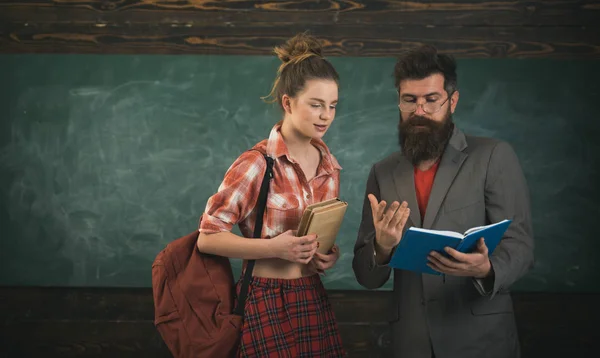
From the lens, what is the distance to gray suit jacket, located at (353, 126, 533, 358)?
2.18 meters

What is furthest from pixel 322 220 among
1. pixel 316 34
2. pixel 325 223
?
pixel 316 34

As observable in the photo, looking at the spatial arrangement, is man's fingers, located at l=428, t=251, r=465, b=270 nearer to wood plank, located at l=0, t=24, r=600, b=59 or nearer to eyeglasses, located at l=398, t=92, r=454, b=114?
eyeglasses, located at l=398, t=92, r=454, b=114

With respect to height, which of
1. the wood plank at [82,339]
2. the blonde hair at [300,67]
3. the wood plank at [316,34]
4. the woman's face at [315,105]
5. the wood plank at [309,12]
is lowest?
the wood plank at [82,339]

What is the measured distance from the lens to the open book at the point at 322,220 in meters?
2.05

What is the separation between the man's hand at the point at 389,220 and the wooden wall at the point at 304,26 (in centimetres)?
206

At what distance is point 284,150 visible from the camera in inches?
87.4

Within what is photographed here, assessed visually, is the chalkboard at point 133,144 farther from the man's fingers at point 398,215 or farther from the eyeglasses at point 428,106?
the man's fingers at point 398,215

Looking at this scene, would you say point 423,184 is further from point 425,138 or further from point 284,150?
point 284,150

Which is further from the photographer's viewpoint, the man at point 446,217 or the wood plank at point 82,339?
the wood plank at point 82,339

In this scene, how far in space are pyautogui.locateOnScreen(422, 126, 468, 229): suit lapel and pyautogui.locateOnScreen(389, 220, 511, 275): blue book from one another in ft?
0.72

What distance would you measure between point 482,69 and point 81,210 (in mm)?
2466

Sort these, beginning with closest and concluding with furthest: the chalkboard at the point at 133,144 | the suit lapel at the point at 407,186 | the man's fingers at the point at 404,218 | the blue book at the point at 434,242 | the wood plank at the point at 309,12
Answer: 1. the blue book at the point at 434,242
2. the man's fingers at the point at 404,218
3. the suit lapel at the point at 407,186
4. the wood plank at the point at 309,12
5. the chalkboard at the point at 133,144

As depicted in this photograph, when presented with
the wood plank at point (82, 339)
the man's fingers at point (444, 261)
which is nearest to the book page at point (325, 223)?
the man's fingers at point (444, 261)

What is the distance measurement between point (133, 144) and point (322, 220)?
2.20 metres
